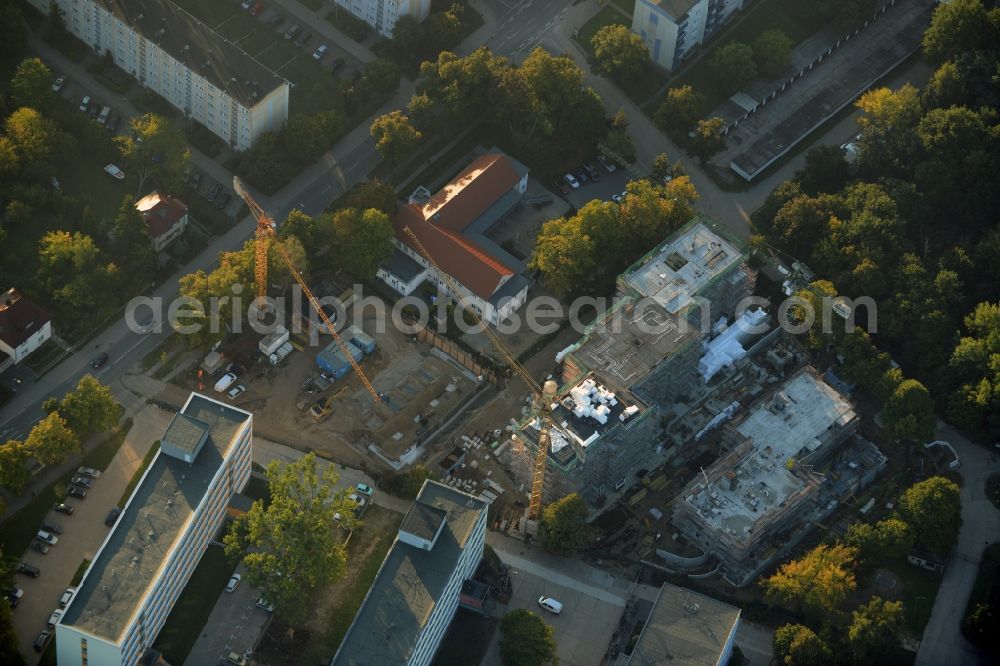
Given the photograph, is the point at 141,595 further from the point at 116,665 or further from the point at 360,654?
the point at 360,654

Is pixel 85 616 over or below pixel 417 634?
below

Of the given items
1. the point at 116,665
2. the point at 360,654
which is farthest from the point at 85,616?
the point at 360,654

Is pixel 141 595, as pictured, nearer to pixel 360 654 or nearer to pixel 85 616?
pixel 85 616

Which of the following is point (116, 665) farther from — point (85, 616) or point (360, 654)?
point (360, 654)

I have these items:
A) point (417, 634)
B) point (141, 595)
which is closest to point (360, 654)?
point (417, 634)

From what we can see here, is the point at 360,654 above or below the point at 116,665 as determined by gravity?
above

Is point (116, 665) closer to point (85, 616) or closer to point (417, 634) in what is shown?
point (85, 616)

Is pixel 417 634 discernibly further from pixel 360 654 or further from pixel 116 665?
pixel 116 665
